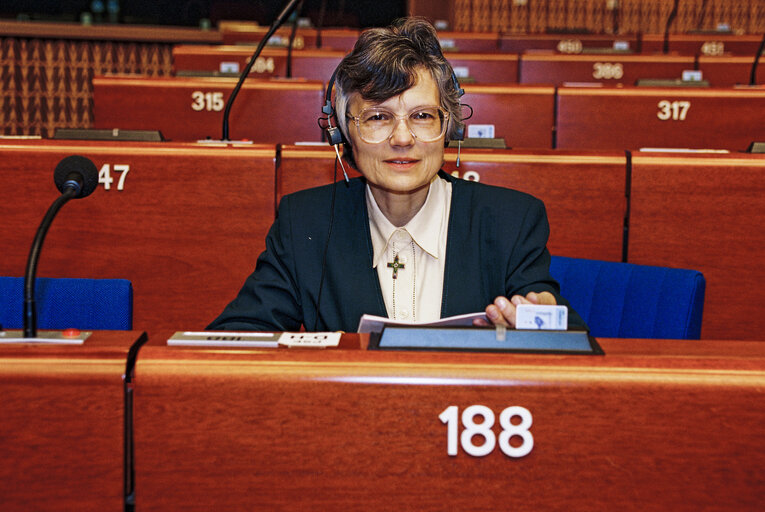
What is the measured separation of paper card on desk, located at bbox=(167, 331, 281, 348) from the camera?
70 centimetres

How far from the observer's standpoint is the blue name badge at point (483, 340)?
70 centimetres

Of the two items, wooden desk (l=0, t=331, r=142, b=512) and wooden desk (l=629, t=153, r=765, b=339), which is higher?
wooden desk (l=629, t=153, r=765, b=339)

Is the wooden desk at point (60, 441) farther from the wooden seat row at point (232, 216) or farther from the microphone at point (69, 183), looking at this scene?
the wooden seat row at point (232, 216)

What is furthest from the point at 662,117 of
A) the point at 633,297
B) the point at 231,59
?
the point at 231,59

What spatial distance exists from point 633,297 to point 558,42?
13.4 ft

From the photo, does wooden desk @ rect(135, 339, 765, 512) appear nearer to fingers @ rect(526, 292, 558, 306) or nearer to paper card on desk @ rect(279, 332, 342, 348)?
paper card on desk @ rect(279, 332, 342, 348)

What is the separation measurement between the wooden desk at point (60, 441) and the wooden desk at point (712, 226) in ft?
4.60

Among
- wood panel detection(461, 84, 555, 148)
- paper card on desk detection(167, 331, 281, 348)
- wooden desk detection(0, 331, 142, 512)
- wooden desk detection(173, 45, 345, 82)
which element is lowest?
wooden desk detection(0, 331, 142, 512)

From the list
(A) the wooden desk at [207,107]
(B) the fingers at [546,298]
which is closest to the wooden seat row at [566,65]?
(A) the wooden desk at [207,107]

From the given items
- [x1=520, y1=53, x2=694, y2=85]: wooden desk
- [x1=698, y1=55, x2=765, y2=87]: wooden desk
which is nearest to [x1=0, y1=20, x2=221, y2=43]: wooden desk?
[x1=520, y1=53, x2=694, y2=85]: wooden desk

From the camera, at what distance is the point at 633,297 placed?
1.42 metres

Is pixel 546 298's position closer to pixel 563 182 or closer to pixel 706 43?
pixel 563 182

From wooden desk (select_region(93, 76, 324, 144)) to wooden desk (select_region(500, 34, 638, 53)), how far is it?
2879 mm

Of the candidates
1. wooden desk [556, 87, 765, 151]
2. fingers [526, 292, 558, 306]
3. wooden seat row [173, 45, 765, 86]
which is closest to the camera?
fingers [526, 292, 558, 306]
